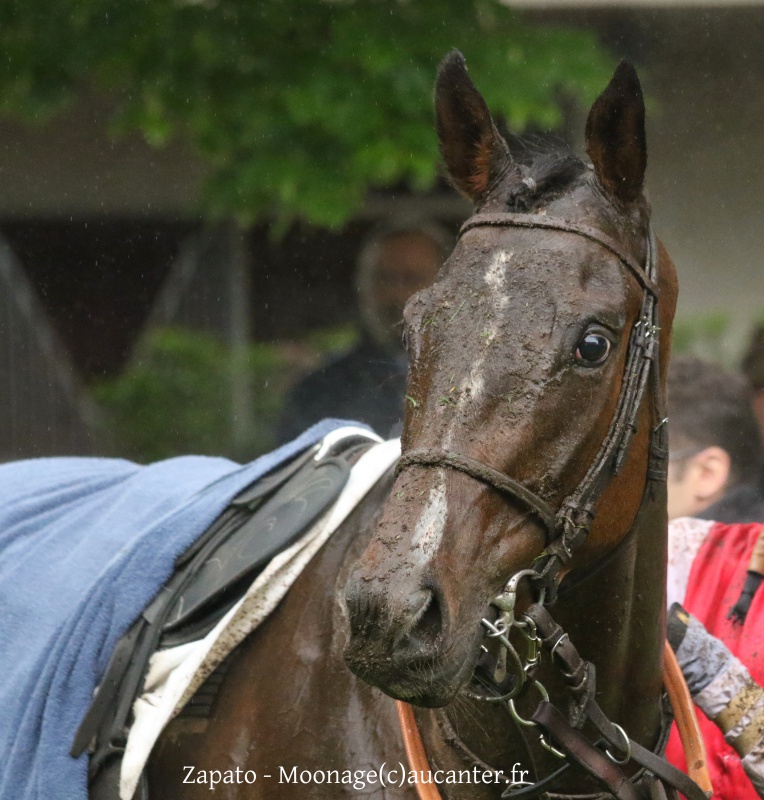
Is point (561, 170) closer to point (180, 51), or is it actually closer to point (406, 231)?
point (406, 231)

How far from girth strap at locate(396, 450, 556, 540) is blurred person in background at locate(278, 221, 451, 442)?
3.17m

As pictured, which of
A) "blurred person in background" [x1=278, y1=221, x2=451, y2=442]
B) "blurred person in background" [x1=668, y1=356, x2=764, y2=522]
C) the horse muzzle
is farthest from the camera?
"blurred person in background" [x1=278, y1=221, x2=451, y2=442]

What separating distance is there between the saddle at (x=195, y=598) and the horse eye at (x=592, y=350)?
2.70 ft

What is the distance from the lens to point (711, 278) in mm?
8594

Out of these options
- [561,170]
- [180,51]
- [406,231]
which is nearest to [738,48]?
[406,231]

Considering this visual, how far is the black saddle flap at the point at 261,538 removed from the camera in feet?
8.73

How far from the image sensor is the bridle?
6.61 feet

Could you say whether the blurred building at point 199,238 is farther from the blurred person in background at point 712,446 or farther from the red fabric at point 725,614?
the red fabric at point 725,614

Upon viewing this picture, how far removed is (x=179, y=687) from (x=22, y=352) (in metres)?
6.43

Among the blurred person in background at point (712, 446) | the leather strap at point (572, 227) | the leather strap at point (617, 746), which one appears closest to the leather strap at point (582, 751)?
the leather strap at point (617, 746)

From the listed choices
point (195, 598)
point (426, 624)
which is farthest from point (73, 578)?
point (426, 624)

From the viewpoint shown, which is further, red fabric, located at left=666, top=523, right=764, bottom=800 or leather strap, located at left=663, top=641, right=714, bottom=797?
red fabric, located at left=666, top=523, right=764, bottom=800

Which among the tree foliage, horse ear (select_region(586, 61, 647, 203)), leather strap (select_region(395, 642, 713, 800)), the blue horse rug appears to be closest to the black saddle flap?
the blue horse rug

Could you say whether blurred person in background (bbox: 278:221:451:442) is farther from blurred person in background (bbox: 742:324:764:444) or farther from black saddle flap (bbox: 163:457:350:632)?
black saddle flap (bbox: 163:457:350:632)
